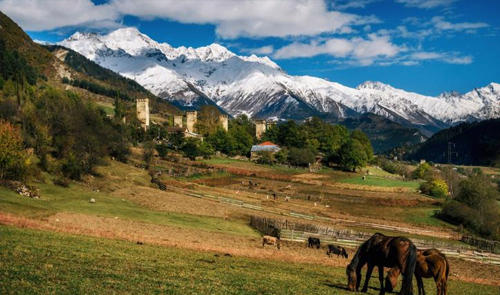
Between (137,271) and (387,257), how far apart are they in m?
12.7

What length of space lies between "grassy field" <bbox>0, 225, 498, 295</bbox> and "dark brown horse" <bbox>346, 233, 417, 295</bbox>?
4.42 feet

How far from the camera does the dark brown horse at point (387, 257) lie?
68.0 feet

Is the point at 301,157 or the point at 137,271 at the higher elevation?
the point at 301,157

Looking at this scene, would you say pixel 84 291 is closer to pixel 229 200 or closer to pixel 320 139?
pixel 229 200

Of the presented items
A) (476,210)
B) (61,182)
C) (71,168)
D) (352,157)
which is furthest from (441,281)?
(352,157)

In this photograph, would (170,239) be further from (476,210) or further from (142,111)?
(142,111)

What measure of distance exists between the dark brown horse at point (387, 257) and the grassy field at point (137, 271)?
135 centimetres

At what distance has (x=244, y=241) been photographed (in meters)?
43.7

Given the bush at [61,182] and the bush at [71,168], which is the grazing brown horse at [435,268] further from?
the bush at [71,168]

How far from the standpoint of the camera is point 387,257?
21.7 meters

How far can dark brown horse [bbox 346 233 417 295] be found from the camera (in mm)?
20734

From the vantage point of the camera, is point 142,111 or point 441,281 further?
point 142,111

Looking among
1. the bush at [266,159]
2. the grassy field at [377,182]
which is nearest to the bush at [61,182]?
the grassy field at [377,182]

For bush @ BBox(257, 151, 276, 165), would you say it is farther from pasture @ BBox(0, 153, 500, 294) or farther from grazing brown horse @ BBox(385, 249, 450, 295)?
grazing brown horse @ BBox(385, 249, 450, 295)
